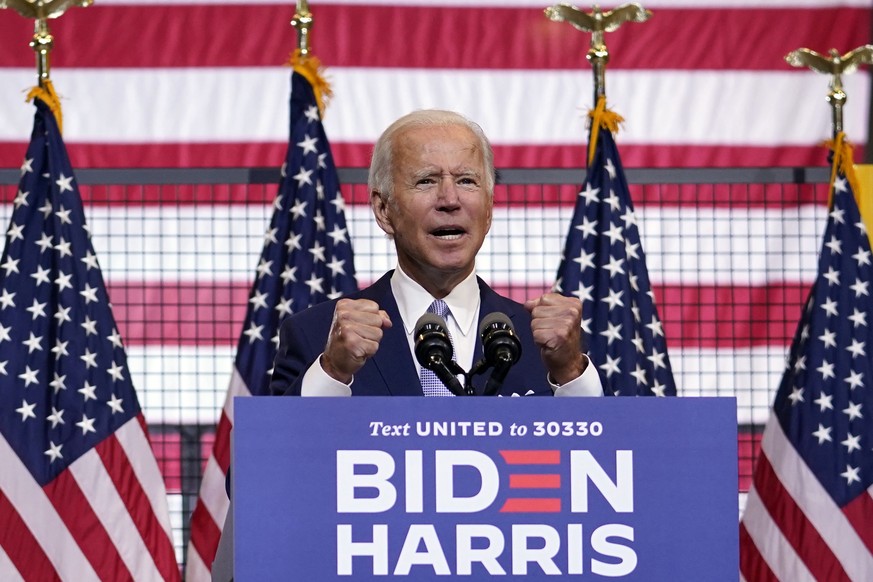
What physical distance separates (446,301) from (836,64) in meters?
2.28

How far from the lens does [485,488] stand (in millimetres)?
1803

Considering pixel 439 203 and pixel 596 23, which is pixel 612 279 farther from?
pixel 439 203

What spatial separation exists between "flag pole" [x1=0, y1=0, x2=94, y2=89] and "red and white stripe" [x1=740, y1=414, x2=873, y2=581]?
2.53 meters

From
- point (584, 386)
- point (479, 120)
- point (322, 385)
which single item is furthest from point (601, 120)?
point (322, 385)

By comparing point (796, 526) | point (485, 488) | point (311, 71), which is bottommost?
point (485, 488)

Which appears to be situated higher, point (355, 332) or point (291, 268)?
point (291, 268)

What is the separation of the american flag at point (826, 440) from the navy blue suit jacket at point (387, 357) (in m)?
1.88

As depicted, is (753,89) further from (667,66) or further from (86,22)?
(86,22)

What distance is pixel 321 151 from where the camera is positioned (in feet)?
14.2

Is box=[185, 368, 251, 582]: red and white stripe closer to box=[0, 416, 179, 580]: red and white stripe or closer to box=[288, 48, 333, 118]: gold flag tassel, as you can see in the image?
box=[0, 416, 179, 580]: red and white stripe

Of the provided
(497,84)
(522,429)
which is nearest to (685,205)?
(497,84)

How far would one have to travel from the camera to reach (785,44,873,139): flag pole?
14.1ft

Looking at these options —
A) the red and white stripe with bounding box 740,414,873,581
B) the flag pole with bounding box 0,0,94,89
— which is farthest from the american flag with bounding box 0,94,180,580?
the red and white stripe with bounding box 740,414,873,581

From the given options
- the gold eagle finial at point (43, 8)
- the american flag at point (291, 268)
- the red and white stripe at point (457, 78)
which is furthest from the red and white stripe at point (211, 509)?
the gold eagle finial at point (43, 8)
